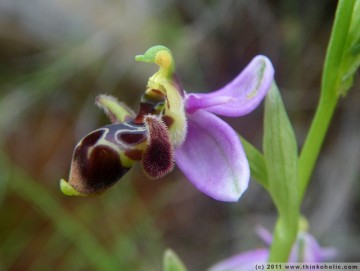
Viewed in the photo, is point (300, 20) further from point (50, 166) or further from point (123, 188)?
point (50, 166)

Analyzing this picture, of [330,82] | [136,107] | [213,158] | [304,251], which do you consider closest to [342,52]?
[330,82]

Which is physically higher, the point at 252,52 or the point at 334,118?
the point at 252,52

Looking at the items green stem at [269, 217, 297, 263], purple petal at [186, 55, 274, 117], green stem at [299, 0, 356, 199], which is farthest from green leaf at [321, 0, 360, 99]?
green stem at [269, 217, 297, 263]

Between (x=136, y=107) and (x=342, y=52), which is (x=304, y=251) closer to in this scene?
(x=342, y=52)

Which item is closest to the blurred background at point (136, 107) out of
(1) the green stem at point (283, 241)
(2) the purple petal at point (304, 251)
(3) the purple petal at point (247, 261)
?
(3) the purple petal at point (247, 261)

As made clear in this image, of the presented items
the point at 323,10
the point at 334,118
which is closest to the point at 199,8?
the point at 323,10

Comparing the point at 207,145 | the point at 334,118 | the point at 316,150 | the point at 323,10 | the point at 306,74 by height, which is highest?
the point at 207,145

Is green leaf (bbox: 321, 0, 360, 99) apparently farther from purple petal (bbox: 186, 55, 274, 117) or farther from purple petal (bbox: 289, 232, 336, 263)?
purple petal (bbox: 289, 232, 336, 263)
